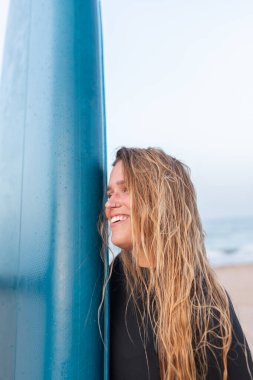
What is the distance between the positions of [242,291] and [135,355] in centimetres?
715

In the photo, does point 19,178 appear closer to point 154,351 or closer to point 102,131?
point 102,131

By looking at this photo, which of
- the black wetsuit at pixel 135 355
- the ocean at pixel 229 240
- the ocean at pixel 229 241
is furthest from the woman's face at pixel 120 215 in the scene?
the ocean at pixel 229 240

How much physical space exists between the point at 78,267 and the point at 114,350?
31 centimetres

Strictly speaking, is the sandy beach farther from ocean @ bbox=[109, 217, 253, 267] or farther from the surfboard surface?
the surfboard surface

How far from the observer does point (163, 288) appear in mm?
1210

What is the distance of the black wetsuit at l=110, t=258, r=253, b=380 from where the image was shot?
1.10 meters

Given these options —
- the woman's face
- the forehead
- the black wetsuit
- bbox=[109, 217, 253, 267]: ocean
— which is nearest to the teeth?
the woman's face

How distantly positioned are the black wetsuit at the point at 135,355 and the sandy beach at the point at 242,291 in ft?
8.84

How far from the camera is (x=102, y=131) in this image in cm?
137

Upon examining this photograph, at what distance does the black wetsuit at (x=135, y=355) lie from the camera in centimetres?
110

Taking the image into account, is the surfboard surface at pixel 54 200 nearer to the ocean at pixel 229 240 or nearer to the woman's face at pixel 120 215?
the woman's face at pixel 120 215

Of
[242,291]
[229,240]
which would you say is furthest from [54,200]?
[229,240]

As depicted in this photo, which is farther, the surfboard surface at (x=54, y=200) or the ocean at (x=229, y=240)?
the ocean at (x=229, y=240)

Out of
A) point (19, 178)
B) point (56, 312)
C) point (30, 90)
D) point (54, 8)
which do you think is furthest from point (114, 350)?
point (54, 8)
